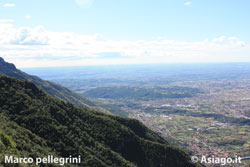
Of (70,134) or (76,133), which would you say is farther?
(76,133)

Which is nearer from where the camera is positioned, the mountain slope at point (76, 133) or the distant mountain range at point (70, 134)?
the distant mountain range at point (70, 134)

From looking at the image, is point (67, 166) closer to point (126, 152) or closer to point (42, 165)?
point (42, 165)

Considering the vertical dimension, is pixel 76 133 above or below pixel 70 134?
below

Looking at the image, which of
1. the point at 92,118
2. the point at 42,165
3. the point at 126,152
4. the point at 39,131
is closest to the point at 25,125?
the point at 39,131

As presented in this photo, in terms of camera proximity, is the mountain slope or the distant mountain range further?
the mountain slope
